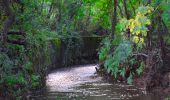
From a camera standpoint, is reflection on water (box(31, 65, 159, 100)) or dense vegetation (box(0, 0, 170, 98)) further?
reflection on water (box(31, 65, 159, 100))

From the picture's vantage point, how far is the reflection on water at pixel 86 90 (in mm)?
17156

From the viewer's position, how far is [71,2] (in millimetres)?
32625

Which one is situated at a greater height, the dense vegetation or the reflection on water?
the dense vegetation

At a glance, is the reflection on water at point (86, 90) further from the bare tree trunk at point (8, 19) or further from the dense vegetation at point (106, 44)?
the bare tree trunk at point (8, 19)

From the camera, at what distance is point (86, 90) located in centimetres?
1928

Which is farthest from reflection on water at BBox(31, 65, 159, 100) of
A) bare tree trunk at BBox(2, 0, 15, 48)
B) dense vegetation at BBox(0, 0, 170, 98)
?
bare tree trunk at BBox(2, 0, 15, 48)

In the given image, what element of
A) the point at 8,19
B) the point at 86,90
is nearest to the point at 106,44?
the point at 86,90

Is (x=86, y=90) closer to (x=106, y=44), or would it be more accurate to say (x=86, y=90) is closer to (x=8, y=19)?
(x=106, y=44)

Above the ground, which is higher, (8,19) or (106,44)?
(8,19)

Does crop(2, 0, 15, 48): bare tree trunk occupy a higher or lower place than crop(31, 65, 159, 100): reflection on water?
higher

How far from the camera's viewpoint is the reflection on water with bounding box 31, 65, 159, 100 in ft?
56.3

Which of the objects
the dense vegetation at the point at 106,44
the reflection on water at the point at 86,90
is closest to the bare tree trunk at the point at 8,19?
the dense vegetation at the point at 106,44

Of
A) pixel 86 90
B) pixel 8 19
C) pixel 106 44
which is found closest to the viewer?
pixel 8 19

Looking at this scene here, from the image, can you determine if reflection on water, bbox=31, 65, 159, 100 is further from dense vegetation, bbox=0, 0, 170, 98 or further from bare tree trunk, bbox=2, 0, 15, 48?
bare tree trunk, bbox=2, 0, 15, 48
